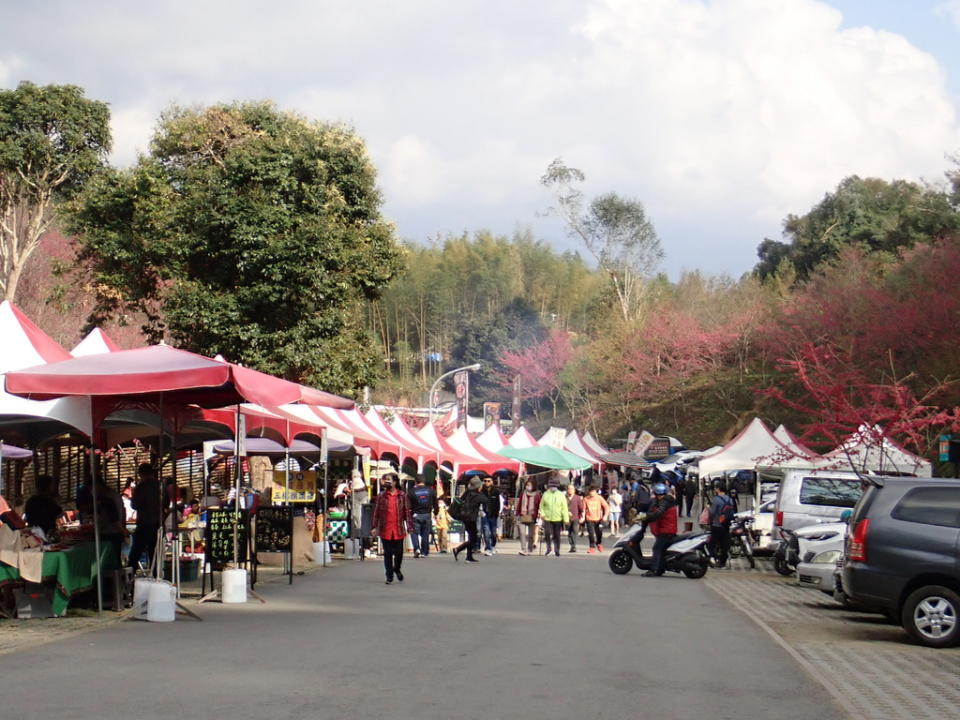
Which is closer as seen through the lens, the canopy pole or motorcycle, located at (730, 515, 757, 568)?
the canopy pole

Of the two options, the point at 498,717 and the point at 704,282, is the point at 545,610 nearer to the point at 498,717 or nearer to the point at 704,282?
the point at 498,717

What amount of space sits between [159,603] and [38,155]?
32.0 metres

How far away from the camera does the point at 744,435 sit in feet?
109

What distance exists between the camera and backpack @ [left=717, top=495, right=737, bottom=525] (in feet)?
90.5

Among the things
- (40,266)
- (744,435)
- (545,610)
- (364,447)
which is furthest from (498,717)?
(40,266)

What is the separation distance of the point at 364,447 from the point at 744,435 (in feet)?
32.8

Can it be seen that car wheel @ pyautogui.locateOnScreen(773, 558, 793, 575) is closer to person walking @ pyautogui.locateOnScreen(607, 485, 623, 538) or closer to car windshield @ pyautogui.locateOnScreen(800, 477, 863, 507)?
car windshield @ pyautogui.locateOnScreen(800, 477, 863, 507)

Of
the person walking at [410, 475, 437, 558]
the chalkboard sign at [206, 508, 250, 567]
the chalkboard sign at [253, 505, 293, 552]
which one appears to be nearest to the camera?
the chalkboard sign at [206, 508, 250, 567]

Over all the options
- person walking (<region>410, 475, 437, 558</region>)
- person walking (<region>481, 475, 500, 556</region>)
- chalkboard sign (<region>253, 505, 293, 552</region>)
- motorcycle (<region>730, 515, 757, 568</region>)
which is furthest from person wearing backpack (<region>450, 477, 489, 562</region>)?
chalkboard sign (<region>253, 505, 293, 552</region>)

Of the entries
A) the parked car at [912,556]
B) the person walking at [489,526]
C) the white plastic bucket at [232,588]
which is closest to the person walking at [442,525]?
the person walking at [489,526]

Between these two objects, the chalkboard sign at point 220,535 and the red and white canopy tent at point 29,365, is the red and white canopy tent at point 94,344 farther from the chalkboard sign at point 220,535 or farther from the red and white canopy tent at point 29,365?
the chalkboard sign at point 220,535

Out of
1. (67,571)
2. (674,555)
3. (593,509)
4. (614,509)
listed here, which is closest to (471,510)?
(674,555)

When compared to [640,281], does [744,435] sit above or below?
below

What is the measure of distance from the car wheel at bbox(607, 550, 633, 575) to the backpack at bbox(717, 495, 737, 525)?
3.53m
